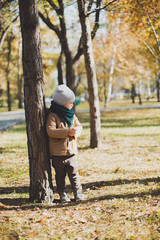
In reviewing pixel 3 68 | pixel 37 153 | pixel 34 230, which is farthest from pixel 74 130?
pixel 3 68

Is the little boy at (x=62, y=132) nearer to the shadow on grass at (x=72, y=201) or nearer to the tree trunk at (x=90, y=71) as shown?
the shadow on grass at (x=72, y=201)

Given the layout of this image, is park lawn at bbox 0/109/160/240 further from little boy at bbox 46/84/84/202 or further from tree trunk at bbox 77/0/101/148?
tree trunk at bbox 77/0/101/148

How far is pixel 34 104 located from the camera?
13.4 feet

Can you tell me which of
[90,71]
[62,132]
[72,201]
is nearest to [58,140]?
[62,132]

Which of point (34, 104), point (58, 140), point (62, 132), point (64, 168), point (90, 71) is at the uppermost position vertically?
point (90, 71)

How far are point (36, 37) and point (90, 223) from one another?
106 inches

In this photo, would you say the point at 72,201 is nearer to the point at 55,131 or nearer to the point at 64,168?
the point at 64,168

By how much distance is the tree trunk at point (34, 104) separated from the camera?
13.0 feet

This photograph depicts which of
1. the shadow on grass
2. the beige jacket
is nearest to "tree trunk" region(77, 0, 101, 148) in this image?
the shadow on grass

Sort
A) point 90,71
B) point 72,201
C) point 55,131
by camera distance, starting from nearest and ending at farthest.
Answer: point 55,131, point 72,201, point 90,71

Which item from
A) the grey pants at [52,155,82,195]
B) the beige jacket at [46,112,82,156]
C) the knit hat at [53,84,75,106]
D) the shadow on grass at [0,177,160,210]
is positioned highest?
the knit hat at [53,84,75,106]

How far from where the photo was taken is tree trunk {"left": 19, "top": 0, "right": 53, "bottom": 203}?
13.0ft

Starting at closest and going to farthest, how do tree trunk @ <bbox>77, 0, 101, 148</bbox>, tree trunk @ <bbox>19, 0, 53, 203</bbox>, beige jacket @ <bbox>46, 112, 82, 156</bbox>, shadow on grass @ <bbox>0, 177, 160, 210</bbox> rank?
1. tree trunk @ <bbox>19, 0, 53, 203</bbox>
2. beige jacket @ <bbox>46, 112, 82, 156</bbox>
3. shadow on grass @ <bbox>0, 177, 160, 210</bbox>
4. tree trunk @ <bbox>77, 0, 101, 148</bbox>

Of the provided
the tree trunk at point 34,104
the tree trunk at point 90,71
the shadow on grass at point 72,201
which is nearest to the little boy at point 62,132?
the tree trunk at point 34,104
